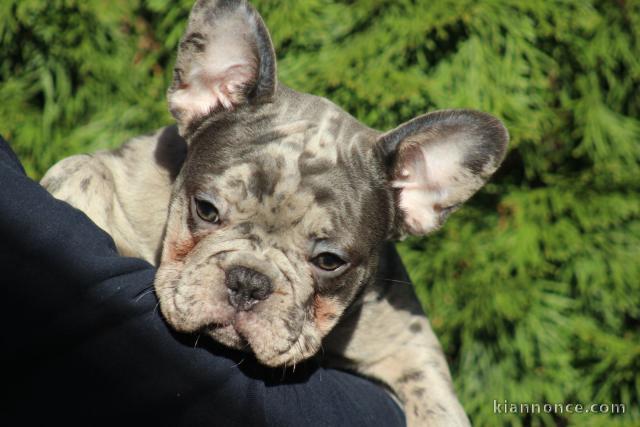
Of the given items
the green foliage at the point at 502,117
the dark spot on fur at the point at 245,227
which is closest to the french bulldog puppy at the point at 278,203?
the dark spot on fur at the point at 245,227

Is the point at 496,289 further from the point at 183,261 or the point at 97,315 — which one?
the point at 97,315

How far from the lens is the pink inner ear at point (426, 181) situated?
325 cm

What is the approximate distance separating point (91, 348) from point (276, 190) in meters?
1.07

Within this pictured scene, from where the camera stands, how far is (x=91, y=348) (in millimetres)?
2094

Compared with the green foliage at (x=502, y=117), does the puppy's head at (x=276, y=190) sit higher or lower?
higher

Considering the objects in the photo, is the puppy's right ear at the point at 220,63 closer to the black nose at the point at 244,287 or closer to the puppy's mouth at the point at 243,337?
the black nose at the point at 244,287

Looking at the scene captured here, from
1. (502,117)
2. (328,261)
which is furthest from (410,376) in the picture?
(502,117)

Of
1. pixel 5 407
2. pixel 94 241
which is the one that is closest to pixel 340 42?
pixel 94 241

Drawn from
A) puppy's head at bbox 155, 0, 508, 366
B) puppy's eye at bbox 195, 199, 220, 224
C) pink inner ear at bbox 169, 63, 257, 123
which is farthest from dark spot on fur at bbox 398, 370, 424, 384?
pink inner ear at bbox 169, 63, 257, 123

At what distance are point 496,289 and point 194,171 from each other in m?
2.61

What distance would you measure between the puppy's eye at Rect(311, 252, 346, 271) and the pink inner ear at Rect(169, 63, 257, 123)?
86cm

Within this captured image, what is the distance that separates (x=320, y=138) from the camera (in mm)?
3217

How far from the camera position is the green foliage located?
4766mm

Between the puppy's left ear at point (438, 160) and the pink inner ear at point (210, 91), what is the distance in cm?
70
